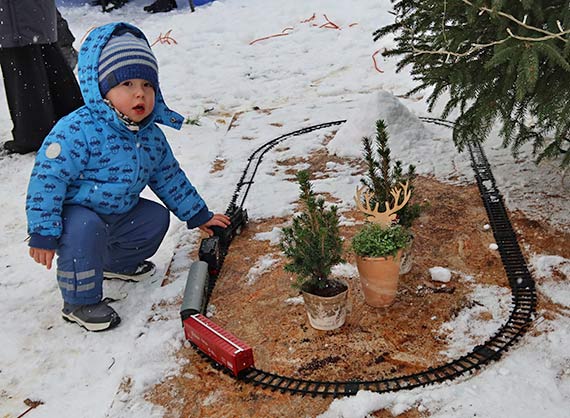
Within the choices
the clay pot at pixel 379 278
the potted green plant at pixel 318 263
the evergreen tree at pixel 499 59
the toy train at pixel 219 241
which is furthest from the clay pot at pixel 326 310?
the evergreen tree at pixel 499 59

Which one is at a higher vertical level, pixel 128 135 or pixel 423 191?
pixel 128 135

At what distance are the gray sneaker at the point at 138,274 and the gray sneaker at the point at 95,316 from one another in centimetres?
35

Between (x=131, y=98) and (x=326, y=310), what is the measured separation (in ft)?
4.15

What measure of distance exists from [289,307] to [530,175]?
188 centimetres

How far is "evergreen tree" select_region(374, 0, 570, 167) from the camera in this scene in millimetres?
2758

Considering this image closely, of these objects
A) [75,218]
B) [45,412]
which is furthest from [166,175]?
[45,412]

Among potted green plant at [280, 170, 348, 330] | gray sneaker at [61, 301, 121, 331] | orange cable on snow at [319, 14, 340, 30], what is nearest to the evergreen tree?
potted green plant at [280, 170, 348, 330]

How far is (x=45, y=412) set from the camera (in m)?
2.31

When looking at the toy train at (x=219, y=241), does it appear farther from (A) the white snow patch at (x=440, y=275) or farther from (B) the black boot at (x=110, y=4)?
(B) the black boot at (x=110, y=4)

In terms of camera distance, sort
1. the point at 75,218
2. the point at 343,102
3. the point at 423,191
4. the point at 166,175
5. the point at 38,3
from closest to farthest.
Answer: the point at 75,218
the point at 166,175
the point at 423,191
the point at 38,3
the point at 343,102

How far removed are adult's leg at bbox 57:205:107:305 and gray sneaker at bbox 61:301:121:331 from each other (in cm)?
3

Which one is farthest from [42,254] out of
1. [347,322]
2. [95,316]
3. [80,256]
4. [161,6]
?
[161,6]

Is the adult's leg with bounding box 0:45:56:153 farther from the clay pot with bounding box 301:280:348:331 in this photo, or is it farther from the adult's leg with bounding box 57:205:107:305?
the clay pot with bounding box 301:280:348:331

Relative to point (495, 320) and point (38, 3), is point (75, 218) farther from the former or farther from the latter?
point (38, 3)
